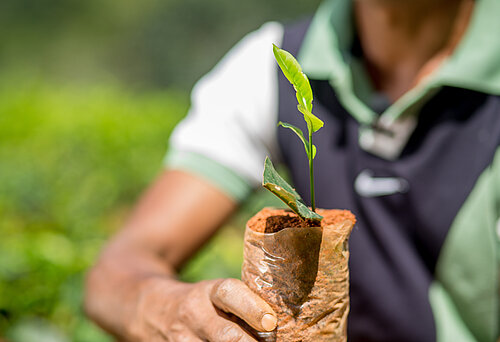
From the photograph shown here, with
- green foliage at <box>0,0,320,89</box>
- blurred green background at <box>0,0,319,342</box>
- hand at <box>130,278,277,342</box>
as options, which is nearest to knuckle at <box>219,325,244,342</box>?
hand at <box>130,278,277,342</box>

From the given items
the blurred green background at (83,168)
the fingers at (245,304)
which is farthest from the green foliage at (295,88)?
the blurred green background at (83,168)

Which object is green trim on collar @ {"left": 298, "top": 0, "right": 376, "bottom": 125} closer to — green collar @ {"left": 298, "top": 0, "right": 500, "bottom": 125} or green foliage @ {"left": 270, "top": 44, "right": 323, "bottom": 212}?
green collar @ {"left": 298, "top": 0, "right": 500, "bottom": 125}

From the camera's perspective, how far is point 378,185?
4.20 ft

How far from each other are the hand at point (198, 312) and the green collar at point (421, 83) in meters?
0.70

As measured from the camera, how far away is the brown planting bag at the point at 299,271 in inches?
29.0

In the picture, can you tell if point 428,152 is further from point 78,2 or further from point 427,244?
point 78,2

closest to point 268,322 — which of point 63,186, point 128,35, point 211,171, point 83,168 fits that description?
point 211,171

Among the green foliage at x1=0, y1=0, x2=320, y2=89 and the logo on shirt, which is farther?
the green foliage at x1=0, y1=0, x2=320, y2=89

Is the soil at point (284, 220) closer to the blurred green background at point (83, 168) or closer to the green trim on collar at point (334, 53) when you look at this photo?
the green trim on collar at point (334, 53)

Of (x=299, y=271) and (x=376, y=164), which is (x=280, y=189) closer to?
Answer: (x=299, y=271)

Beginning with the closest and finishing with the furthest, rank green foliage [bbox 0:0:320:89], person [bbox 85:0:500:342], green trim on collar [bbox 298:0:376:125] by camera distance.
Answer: person [bbox 85:0:500:342]
green trim on collar [bbox 298:0:376:125]
green foliage [bbox 0:0:320:89]

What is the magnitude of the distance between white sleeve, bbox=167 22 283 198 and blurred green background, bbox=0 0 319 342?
0.76 feet

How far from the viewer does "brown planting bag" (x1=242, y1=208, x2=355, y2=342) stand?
2.41ft

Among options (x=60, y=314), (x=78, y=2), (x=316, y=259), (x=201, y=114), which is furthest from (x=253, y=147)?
(x=78, y=2)
